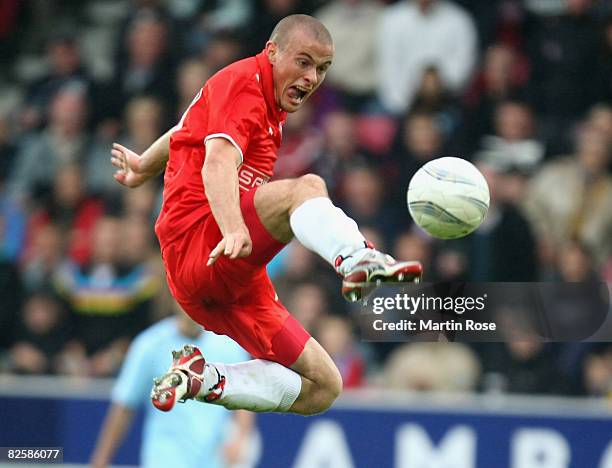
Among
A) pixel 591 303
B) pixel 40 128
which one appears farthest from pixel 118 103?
pixel 591 303

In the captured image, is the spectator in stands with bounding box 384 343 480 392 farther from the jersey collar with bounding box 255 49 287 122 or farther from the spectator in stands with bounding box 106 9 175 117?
the jersey collar with bounding box 255 49 287 122

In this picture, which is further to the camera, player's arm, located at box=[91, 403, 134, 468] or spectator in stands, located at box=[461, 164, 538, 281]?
spectator in stands, located at box=[461, 164, 538, 281]

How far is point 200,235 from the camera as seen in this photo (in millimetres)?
6039

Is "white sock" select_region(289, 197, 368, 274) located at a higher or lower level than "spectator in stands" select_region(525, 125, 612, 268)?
lower

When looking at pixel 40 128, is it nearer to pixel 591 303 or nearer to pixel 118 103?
pixel 118 103

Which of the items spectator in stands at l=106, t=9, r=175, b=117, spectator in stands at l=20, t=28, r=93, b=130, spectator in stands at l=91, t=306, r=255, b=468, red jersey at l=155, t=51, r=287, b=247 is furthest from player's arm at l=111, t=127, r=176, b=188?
spectator in stands at l=20, t=28, r=93, b=130

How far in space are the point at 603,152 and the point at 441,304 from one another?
13.0 feet

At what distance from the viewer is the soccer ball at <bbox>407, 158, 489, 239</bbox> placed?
19.7ft

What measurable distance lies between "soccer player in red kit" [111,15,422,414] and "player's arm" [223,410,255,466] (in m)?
1.90

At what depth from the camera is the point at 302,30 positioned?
5.98 metres

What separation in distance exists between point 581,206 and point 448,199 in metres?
4.03

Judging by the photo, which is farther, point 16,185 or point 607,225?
point 16,185

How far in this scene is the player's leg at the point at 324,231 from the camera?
542 centimetres

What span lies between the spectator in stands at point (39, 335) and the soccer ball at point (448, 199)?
517 cm
